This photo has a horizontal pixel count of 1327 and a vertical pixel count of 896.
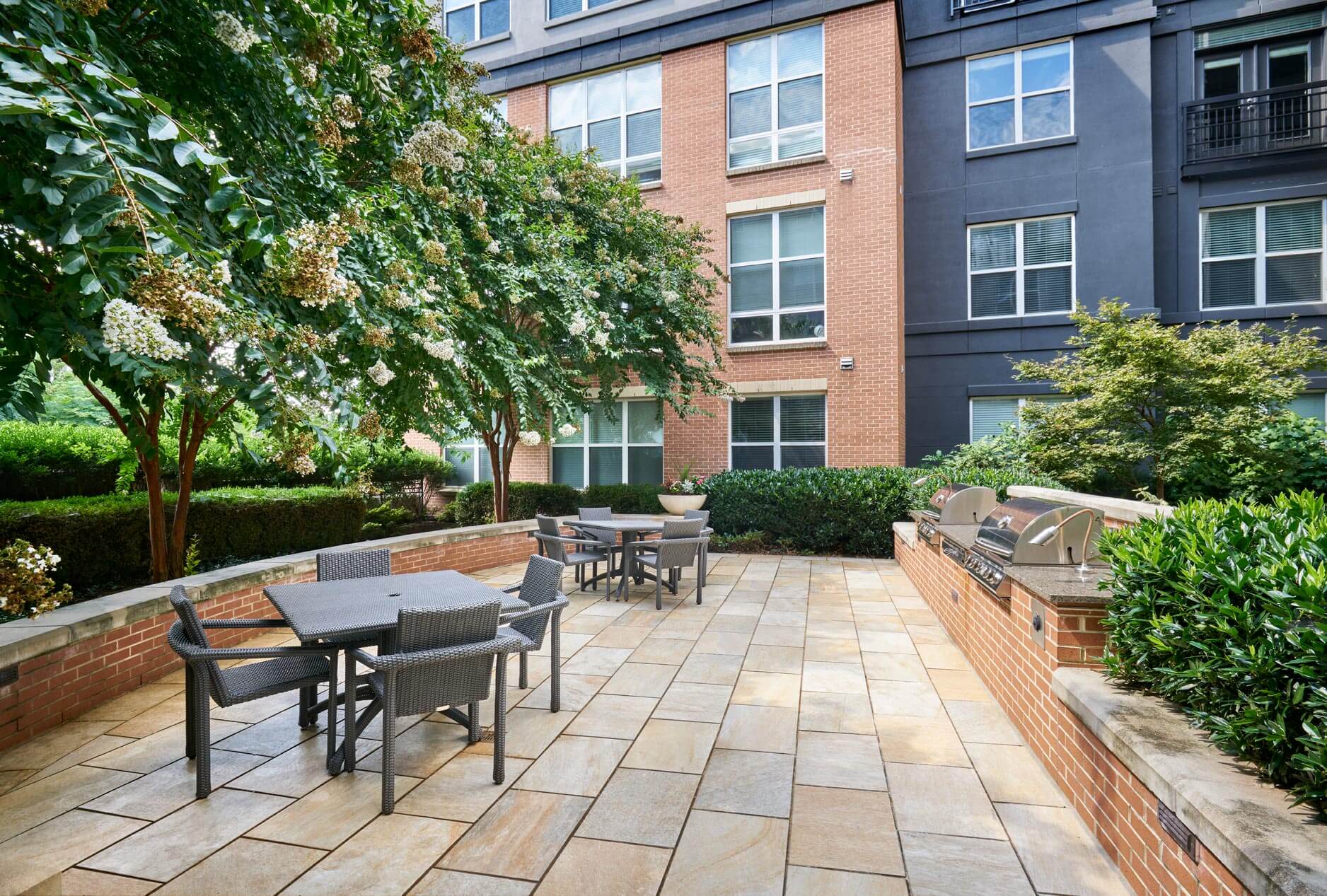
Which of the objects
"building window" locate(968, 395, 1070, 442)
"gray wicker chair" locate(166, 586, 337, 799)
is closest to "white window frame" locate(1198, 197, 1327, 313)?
"building window" locate(968, 395, 1070, 442)

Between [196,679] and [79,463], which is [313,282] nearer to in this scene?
[196,679]

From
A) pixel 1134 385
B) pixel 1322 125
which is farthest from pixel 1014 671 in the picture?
pixel 1322 125

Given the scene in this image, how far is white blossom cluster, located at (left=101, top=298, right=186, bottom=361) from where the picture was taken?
2004mm

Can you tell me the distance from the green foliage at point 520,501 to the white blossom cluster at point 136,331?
1015cm

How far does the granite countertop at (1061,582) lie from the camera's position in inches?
127

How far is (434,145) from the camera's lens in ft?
16.0

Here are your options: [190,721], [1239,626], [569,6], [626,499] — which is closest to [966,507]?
[1239,626]

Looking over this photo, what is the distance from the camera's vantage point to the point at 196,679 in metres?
3.08

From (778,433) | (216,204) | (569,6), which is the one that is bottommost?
(778,433)

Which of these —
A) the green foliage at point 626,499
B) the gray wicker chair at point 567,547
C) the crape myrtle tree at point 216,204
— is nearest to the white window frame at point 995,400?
the green foliage at point 626,499

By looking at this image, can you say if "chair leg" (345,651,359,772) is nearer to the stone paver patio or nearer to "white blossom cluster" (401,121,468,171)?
the stone paver patio

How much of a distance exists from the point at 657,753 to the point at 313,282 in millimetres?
2869

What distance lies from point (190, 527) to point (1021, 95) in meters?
15.1

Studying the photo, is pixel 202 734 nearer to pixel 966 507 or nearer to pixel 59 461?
pixel 966 507
